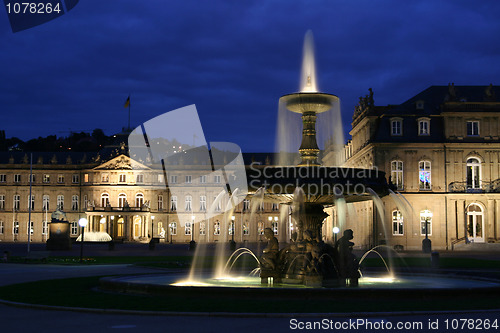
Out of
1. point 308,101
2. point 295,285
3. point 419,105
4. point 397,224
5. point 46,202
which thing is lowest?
point 295,285

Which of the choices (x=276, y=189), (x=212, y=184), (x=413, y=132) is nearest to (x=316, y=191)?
(x=276, y=189)

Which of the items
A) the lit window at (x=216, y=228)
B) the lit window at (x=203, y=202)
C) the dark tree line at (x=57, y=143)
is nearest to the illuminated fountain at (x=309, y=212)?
the lit window at (x=216, y=228)

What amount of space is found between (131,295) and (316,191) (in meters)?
5.37

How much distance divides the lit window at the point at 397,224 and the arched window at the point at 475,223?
5.92 m

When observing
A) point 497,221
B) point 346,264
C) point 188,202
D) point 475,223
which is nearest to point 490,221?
point 497,221

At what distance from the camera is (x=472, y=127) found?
5578cm

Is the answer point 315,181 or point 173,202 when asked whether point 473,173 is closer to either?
point 315,181

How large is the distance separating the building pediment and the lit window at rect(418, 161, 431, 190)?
55.5 m

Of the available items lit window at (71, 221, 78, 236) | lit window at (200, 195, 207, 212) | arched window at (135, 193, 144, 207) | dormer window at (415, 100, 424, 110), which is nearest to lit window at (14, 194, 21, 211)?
lit window at (71, 221, 78, 236)

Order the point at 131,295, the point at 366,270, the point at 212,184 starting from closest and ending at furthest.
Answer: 1. the point at 131,295
2. the point at 366,270
3. the point at 212,184

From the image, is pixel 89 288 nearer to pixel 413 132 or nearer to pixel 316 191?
pixel 316 191

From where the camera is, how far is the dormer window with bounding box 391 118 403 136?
55.8m

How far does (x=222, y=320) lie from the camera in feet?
36.0

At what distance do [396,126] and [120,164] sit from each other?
55593 mm
